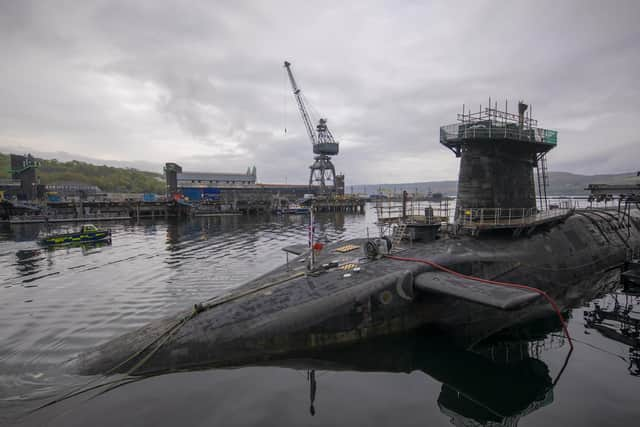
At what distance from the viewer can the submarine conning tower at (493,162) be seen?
62.5 feet

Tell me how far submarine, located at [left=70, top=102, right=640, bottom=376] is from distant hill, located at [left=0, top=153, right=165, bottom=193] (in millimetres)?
167071

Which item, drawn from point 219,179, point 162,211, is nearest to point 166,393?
point 162,211

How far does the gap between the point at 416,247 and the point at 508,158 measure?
29.4ft

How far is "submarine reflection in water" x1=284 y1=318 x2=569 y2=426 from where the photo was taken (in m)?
9.00

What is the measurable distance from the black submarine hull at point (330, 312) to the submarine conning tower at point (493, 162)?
3049 mm

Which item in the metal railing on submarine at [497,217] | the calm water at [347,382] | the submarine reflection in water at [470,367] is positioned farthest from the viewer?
the metal railing on submarine at [497,217]

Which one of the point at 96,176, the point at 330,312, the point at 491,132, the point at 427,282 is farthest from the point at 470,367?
the point at 96,176

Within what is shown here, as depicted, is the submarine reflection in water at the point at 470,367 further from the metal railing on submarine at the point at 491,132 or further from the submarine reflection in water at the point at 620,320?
the metal railing on submarine at the point at 491,132

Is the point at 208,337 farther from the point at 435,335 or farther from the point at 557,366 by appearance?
the point at 557,366

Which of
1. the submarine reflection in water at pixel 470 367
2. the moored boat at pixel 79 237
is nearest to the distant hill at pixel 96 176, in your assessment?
the moored boat at pixel 79 237

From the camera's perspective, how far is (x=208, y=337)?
33.3 feet

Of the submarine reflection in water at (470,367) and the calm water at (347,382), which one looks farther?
the submarine reflection in water at (470,367)

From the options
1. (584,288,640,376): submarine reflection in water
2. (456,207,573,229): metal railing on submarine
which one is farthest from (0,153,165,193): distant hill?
(584,288,640,376): submarine reflection in water

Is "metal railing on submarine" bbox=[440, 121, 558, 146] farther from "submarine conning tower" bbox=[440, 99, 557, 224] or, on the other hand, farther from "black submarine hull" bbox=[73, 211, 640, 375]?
"black submarine hull" bbox=[73, 211, 640, 375]
